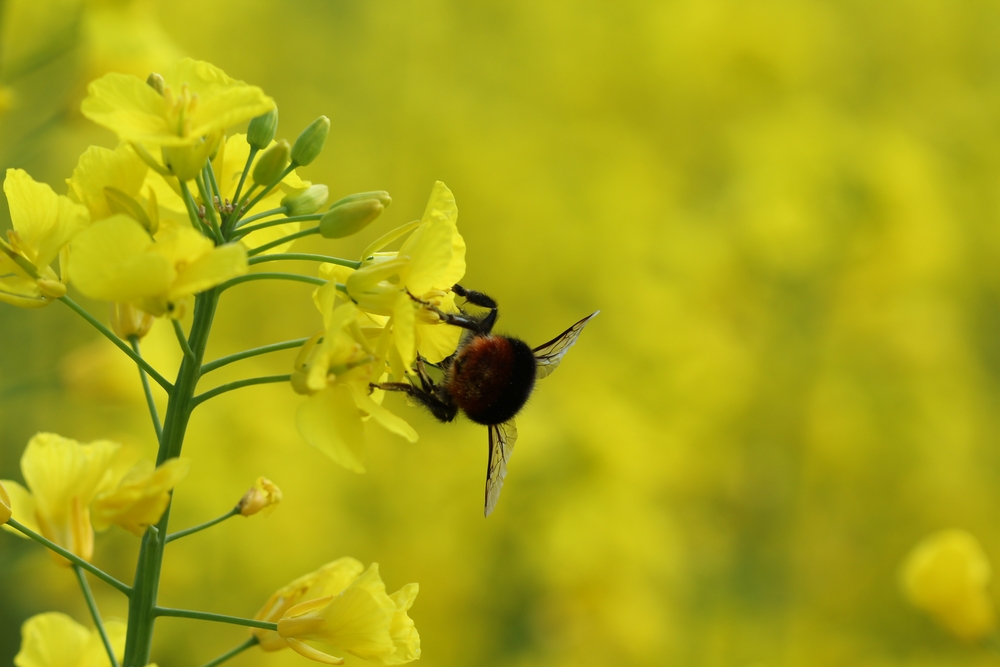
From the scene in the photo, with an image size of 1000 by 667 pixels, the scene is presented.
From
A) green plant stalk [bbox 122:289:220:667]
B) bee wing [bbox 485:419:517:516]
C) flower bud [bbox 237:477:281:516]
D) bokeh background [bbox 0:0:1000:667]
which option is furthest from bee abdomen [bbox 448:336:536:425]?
bokeh background [bbox 0:0:1000:667]

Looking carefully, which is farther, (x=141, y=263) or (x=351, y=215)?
(x=351, y=215)

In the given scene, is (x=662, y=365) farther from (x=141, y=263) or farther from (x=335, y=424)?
(x=141, y=263)

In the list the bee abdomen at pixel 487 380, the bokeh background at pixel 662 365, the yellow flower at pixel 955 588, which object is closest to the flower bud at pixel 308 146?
the bee abdomen at pixel 487 380

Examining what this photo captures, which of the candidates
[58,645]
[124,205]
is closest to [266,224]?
A: [124,205]

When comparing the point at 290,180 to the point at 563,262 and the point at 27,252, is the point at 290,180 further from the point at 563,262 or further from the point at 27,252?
the point at 563,262

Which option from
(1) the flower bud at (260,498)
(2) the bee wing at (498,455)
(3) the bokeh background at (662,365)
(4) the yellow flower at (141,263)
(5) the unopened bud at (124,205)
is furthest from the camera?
(3) the bokeh background at (662,365)

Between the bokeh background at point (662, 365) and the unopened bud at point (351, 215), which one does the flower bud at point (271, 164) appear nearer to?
the unopened bud at point (351, 215)
